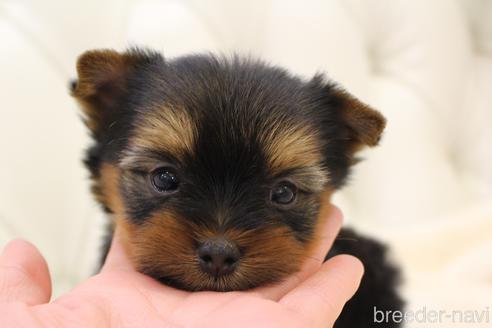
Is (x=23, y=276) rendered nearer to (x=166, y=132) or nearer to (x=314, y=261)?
(x=166, y=132)

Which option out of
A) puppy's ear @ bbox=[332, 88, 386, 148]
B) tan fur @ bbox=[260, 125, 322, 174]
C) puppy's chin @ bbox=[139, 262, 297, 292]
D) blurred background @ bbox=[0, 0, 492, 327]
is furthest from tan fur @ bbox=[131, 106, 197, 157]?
blurred background @ bbox=[0, 0, 492, 327]

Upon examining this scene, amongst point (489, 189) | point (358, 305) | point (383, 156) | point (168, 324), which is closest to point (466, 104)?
point (489, 189)

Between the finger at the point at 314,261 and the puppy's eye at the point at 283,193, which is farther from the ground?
the puppy's eye at the point at 283,193

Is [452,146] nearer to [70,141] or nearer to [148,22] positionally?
[148,22]

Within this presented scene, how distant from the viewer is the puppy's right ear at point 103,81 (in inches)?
86.8

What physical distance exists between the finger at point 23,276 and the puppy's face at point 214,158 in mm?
323

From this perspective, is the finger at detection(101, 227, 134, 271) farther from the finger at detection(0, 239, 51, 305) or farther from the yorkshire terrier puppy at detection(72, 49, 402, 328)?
the finger at detection(0, 239, 51, 305)

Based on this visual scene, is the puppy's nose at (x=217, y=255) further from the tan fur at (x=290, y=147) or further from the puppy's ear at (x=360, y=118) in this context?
the puppy's ear at (x=360, y=118)

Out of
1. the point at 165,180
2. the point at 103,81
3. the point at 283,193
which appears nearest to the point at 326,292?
the point at 283,193

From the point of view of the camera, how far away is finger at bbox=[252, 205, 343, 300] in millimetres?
1970

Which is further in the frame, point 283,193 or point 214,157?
point 283,193

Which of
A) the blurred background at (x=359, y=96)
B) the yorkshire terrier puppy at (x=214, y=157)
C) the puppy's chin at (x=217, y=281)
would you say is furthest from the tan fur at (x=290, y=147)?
the blurred background at (x=359, y=96)

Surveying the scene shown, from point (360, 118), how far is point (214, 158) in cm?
70

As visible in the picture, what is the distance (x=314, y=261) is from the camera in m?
2.18
